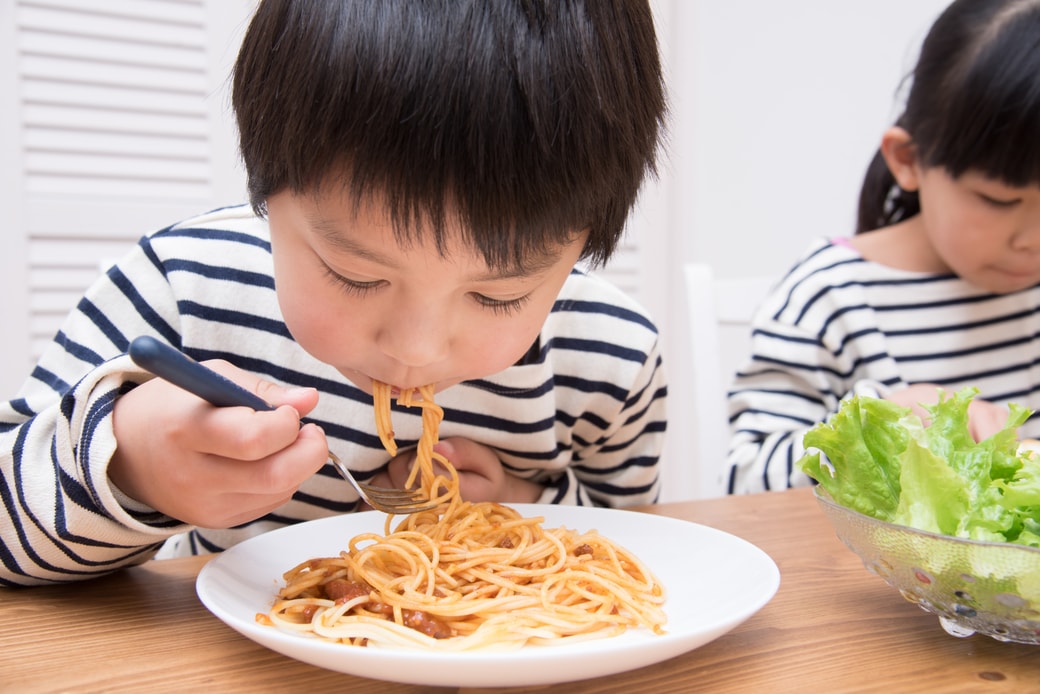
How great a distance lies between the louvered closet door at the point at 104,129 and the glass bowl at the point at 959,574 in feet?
6.37

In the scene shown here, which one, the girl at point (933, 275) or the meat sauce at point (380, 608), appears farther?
the girl at point (933, 275)

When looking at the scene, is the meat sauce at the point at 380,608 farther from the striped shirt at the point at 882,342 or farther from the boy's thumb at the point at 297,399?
the striped shirt at the point at 882,342

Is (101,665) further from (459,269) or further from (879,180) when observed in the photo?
(879,180)

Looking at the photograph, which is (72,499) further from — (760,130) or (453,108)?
(760,130)

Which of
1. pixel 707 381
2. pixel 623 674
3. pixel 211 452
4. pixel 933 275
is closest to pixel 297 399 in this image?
pixel 211 452

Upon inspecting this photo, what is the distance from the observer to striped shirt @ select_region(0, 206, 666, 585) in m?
0.74

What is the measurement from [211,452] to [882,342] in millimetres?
1324

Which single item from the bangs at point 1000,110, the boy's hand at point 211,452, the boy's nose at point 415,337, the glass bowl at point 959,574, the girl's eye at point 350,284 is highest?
the bangs at point 1000,110

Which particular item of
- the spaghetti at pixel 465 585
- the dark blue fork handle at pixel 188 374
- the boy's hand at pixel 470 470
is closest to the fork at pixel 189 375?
the dark blue fork handle at pixel 188 374

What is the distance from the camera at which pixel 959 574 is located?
0.59m

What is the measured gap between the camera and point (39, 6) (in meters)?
2.12

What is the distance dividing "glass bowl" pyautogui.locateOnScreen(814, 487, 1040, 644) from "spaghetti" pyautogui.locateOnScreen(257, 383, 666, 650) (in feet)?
0.57

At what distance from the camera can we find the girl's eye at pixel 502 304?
0.74 meters

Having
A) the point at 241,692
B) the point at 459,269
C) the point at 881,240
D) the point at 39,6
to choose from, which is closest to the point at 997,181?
the point at 881,240
